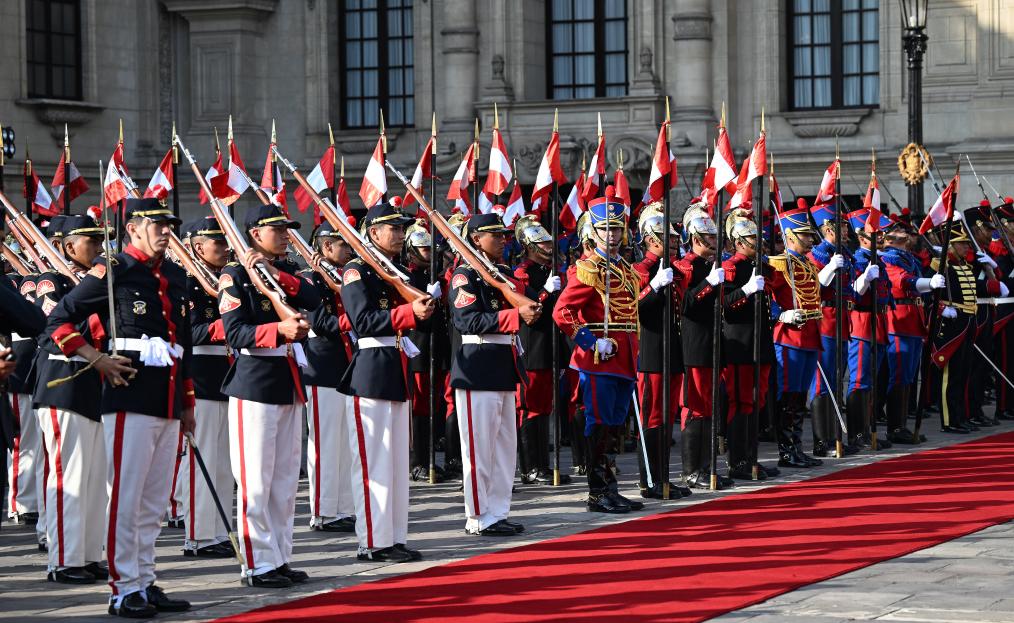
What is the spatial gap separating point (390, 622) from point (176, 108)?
845 inches

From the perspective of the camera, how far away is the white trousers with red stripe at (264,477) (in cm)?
925

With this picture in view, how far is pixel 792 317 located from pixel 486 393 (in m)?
3.81

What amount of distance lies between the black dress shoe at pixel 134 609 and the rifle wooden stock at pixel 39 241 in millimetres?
1957

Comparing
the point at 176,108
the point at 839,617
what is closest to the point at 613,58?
the point at 176,108

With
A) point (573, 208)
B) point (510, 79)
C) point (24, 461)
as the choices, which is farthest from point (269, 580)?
point (510, 79)

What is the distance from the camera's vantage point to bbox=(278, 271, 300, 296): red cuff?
372 inches

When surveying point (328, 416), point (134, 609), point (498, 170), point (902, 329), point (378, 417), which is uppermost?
point (498, 170)

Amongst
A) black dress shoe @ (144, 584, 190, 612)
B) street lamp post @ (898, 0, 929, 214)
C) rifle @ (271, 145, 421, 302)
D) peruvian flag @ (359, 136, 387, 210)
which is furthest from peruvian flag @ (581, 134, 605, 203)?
black dress shoe @ (144, 584, 190, 612)

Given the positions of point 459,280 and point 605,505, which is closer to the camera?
point 459,280

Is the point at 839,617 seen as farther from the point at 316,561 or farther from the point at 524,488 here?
the point at 524,488

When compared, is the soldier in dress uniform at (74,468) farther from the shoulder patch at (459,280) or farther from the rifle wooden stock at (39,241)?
the shoulder patch at (459,280)

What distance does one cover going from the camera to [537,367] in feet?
45.4

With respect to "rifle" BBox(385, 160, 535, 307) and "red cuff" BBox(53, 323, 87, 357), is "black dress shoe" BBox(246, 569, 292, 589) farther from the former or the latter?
"rifle" BBox(385, 160, 535, 307)

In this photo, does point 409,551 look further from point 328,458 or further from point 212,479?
point 328,458
